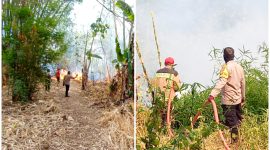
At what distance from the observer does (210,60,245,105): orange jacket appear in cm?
261

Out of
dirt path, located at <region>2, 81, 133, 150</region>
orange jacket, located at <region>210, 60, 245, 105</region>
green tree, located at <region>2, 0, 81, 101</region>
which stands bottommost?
dirt path, located at <region>2, 81, 133, 150</region>

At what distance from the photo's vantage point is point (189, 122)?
269 centimetres

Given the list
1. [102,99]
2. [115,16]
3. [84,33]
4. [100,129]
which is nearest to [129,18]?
[115,16]

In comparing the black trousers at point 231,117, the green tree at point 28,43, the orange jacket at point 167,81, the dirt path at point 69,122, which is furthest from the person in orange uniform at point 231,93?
the green tree at point 28,43

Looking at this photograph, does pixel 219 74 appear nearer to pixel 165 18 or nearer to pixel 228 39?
pixel 228 39

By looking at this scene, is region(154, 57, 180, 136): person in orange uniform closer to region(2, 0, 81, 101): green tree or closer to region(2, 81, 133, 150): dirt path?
region(2, 81, 133, 150): dirt path

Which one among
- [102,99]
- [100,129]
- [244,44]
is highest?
Answer: [244,44]

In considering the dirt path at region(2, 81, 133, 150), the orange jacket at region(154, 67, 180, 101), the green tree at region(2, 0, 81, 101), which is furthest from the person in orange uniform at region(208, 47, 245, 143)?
the green tree at region(2, 0, 81, 101)

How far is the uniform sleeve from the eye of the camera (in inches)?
102

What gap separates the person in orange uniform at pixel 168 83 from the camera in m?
2.62

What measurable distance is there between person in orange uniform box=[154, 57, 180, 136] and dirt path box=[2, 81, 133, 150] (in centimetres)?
21

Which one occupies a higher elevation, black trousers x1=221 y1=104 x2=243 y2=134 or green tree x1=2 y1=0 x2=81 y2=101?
green tree x1=2 y1=0 x2=81 y2=101

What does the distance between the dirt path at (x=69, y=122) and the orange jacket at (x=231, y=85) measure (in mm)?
526

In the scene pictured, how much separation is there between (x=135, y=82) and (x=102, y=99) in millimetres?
214
